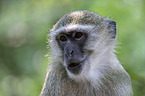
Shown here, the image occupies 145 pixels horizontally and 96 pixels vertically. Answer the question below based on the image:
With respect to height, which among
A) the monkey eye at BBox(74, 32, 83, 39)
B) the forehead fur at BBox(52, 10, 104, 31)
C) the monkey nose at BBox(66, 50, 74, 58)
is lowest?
the monkey nose at BBox(66, 50, 74, 58)

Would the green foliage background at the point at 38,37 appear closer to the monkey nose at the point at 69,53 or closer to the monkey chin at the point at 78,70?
the monkey chin at the point at 78,70

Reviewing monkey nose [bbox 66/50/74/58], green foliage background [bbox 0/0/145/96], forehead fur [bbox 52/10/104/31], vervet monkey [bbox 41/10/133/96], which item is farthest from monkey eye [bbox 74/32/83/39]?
green foliage background [bbox 0/0/145/96]

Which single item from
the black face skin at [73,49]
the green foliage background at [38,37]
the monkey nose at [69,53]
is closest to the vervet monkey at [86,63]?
the black face skin at [73,49]

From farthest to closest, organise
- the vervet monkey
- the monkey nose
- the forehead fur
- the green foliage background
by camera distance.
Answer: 1. the green foliage background
2. the forehead fur
3. the vervet monkey
4. the monkey nose

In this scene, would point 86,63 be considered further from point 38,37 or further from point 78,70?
point 38,37

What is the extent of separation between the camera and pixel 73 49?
13.8ft

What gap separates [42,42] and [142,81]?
9.68ft

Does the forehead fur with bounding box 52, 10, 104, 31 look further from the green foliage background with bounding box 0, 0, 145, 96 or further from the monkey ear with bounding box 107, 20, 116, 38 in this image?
the green foliage background with bounding box 0, 0, 145, 96

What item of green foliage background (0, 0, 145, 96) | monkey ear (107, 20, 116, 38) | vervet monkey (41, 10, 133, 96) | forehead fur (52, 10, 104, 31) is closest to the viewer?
vervet monkey (41, 10, 133, 96)

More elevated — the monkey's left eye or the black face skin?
the monkey's left eye

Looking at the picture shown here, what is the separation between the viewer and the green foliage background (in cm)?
568

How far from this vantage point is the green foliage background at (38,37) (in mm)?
5680

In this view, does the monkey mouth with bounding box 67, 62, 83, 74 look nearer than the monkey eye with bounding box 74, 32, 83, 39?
Yes

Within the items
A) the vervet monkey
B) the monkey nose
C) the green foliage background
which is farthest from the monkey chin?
the green foliage background
